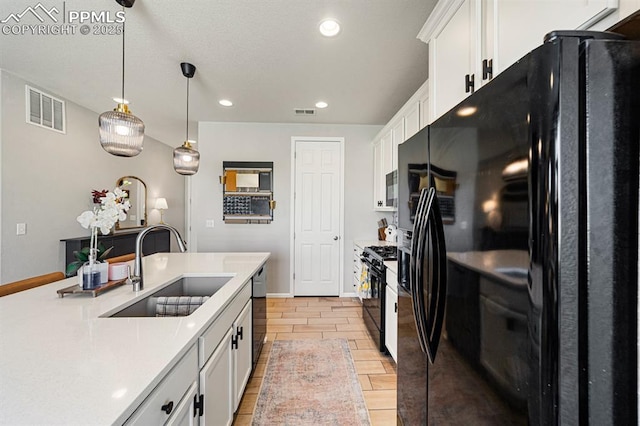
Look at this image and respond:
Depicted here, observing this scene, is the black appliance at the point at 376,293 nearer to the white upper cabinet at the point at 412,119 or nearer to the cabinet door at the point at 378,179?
the cabinet door at the point at 378,179

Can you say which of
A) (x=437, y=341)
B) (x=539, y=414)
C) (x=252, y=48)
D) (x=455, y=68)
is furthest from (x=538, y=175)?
(x=252, y=48)

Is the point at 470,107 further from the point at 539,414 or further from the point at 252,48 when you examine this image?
the point at 252,48

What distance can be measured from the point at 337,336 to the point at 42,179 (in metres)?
3.87

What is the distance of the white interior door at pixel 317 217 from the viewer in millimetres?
4383

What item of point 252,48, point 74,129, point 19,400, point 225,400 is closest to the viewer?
point 19,400

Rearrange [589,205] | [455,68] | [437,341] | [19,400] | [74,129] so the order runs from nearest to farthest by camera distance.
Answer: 1. [589,205]
2. [19,400]
3. [437,341]
4. [455,68]
5. [74,129]

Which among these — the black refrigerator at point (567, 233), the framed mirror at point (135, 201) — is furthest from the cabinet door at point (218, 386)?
the framed mirror at point (135, 201)

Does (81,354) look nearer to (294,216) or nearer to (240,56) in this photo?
(240,56)

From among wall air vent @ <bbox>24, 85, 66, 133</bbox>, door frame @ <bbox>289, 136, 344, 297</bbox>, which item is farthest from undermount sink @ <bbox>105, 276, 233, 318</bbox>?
wall air vent @ <bbox>24, 85, 66, 133</bbox>

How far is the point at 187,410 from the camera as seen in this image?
1.03 metres

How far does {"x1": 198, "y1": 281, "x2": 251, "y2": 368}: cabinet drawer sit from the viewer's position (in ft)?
3.84

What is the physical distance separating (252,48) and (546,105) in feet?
7.90

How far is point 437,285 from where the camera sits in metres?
0.99

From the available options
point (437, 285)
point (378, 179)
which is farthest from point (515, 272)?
A: point (378, 179)
